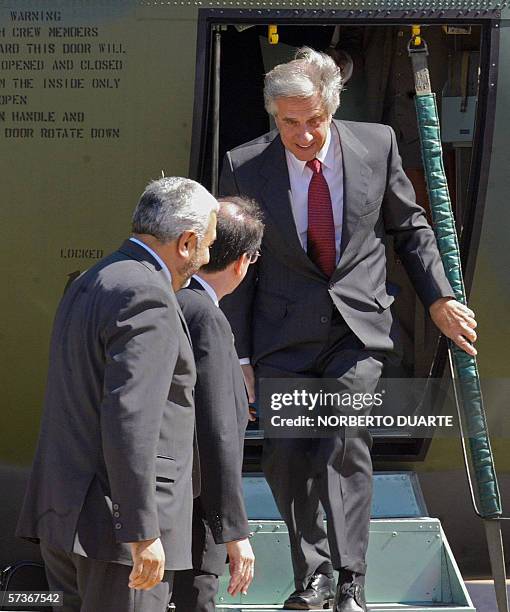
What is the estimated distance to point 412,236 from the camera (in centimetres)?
391

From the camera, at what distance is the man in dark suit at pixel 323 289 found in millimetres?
3779

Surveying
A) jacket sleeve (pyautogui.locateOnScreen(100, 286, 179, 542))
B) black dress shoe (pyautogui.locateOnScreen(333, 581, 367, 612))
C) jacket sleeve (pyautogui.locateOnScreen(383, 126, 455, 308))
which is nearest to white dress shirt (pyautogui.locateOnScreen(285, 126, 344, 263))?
jacket sleeve (pyautogui.locateOnScreen(383, 126, 455, 308))

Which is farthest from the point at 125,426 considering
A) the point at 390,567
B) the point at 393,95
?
the point at 393,95

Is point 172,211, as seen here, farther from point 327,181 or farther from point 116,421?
point 327,181

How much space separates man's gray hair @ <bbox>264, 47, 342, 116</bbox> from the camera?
3623 mm

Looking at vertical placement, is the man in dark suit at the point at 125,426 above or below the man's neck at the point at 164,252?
below

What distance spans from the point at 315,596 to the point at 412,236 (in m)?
1.24

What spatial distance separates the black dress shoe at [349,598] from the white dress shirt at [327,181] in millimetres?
1057

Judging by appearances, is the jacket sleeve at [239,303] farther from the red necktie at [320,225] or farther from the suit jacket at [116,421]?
the suit jacket at [116,421]

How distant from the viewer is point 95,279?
8.66ft

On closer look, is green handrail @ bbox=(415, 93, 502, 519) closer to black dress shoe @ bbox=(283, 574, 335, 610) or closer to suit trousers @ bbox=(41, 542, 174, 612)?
black dress shoe @ bbox=(283, 574, 335, 610)

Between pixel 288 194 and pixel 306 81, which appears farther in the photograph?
pixel 288 194

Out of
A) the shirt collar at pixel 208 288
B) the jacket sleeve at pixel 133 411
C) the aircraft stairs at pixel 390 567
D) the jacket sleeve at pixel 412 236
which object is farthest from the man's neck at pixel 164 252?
the aircraft stairs at pixel 390 567

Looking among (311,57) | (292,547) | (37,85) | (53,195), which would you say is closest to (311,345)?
(292,547)
